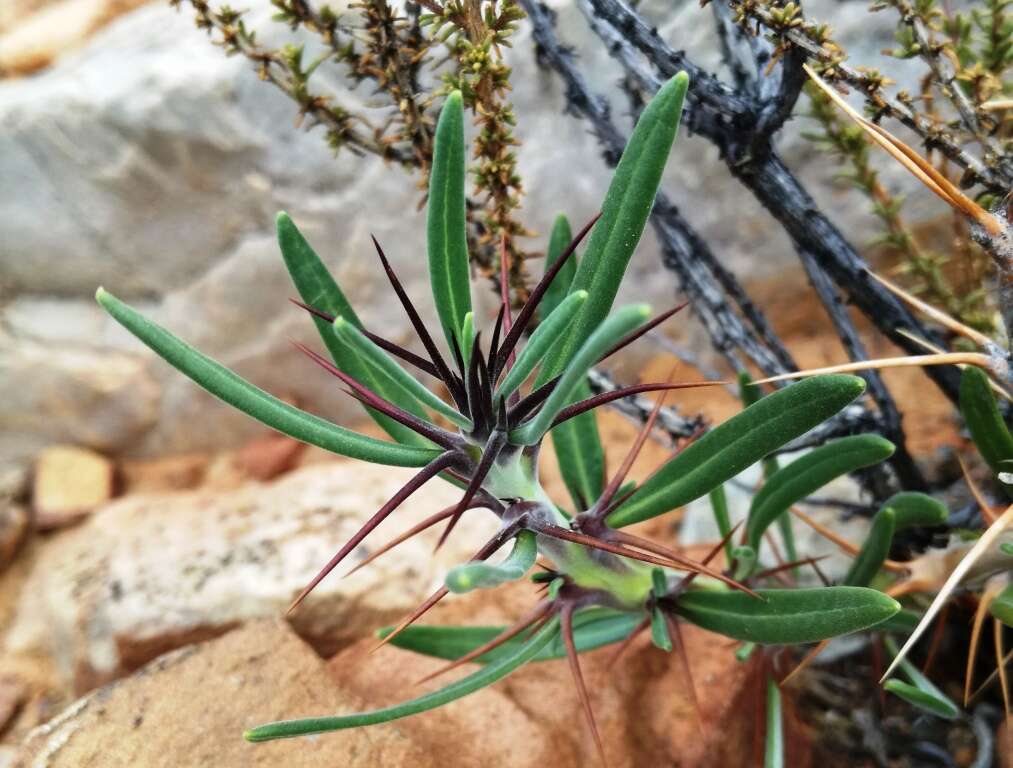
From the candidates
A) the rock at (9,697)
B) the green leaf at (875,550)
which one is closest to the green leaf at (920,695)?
the green leaf at (875,550)

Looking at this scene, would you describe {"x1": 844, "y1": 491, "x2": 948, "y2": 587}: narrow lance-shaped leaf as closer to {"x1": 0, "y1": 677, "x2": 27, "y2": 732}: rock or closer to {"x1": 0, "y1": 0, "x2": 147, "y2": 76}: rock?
{"x1": 0, "y1": 677, "x2": 27, "y2": 732}: rock

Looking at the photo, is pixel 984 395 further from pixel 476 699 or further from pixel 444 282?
pixel 476 699

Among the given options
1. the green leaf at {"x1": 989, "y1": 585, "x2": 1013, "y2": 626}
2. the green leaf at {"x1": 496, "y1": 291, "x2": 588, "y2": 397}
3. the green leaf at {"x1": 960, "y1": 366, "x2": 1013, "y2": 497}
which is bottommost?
the green leaf at {"x1": 989, "y1": 585, "x2": 1013, "y2": 626}

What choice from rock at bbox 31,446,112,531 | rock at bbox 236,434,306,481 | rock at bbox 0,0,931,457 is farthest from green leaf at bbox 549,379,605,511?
rock at bbox 31,446,112,531

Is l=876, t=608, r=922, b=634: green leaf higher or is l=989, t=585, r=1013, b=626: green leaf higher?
l=989, t=585, r=1013, b=626: green leaf

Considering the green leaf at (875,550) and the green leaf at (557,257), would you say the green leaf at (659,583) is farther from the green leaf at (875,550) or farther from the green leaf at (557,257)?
the green leaf at (557,257)

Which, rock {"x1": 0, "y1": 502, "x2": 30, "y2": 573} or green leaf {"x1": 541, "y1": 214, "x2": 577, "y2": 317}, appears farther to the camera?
rock {"x1": 0, "y1": 502, "x2": 30, "y2": 573}

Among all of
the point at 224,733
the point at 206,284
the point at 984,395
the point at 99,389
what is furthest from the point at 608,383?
the point at 99,389
